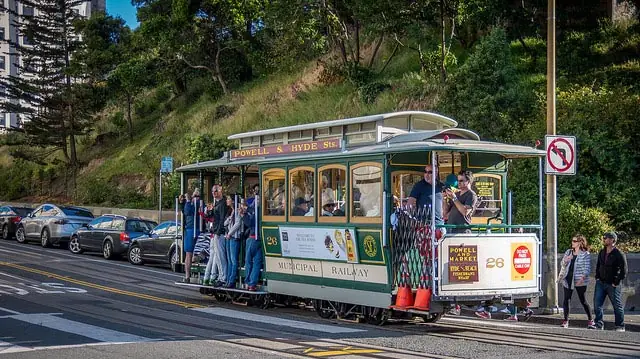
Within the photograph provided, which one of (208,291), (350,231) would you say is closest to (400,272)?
(350,231)

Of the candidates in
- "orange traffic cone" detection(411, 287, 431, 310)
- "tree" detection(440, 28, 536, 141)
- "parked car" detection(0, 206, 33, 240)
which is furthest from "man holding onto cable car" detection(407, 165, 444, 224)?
"parked car" detection(0, 206, 33, 240)

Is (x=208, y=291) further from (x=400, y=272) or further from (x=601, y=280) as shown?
(x=601, y=280)

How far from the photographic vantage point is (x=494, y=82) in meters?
26.4

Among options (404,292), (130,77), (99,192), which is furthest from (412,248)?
(130,77)

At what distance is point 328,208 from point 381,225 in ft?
5.34

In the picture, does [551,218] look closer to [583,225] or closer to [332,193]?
[583,225]

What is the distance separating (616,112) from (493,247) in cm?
989

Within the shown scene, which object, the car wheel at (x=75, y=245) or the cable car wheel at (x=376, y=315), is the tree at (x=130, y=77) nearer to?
the car wheel at (x=75, y=245)

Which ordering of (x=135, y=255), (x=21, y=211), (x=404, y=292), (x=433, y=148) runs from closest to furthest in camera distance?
(x=433, y=148) → (x=404, y=292) → (x=135, y=255) → (x=21, y=211)

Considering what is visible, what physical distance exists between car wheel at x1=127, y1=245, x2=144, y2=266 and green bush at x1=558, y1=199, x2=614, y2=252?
42.8ft

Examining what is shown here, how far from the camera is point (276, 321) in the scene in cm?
1527

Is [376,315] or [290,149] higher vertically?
[290,149]

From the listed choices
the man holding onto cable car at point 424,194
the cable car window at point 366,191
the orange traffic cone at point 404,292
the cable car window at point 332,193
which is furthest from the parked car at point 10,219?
the man holding onto cable car at point 424,194

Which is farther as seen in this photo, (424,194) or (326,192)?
(326,192)
